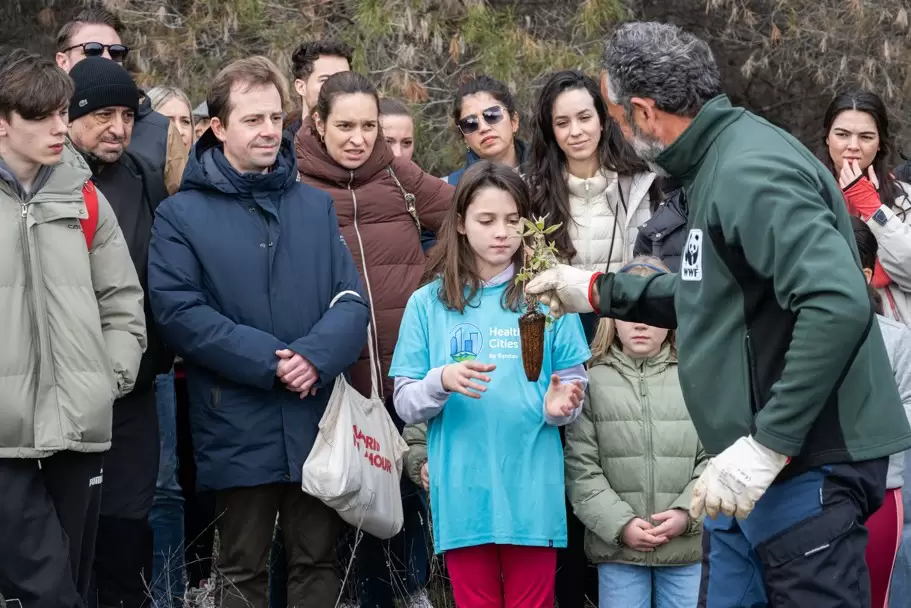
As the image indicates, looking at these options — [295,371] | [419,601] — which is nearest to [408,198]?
[295,371]

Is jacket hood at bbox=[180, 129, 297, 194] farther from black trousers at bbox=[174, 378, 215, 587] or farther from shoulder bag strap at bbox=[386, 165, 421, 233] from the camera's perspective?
black trousers at bbox=[174, 378, 215, 587]

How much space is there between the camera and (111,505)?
4.79 metres

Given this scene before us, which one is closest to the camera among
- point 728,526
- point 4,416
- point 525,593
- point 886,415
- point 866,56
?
point 886,415

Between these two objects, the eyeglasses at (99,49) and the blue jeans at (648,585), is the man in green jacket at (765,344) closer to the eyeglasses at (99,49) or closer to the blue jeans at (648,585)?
the blue jeans at (648,585)

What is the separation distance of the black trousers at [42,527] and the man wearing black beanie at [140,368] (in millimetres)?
664

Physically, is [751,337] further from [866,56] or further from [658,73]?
[866,56]

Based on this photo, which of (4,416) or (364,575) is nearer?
(4,416)

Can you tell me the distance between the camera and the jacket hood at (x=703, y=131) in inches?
127

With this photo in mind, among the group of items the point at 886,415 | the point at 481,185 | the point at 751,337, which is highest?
the point at 481,185

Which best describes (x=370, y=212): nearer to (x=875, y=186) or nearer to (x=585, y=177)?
(x=585, y=177)

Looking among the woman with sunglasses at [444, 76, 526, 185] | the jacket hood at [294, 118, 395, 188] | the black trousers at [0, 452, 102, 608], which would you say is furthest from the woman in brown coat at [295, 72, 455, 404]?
the black trousers at [0, 452, 102, 608]

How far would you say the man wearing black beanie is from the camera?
4.81 meters

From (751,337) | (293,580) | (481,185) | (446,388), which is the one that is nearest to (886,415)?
(751,337)

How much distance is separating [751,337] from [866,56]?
20.2 ft
